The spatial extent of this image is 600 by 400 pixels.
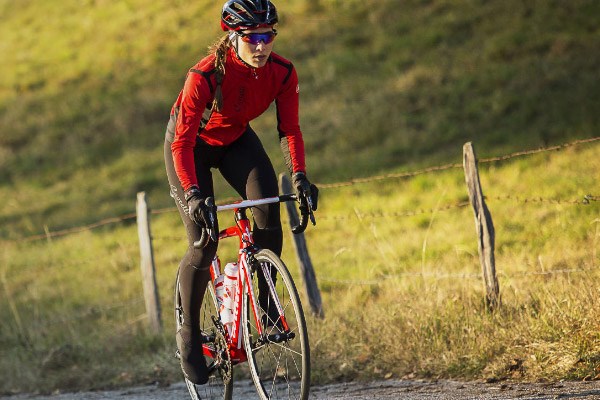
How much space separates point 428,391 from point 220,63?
2545 mm

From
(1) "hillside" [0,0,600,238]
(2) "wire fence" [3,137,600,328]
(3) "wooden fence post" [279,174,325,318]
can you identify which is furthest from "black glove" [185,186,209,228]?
(1) "hillside" [0,0,600,238]

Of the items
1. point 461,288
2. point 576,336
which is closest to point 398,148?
point 461,288

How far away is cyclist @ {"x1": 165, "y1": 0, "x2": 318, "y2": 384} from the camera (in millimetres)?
5590

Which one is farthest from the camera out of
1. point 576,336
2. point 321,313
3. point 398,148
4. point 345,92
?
point 345,92

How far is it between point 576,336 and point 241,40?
2.87 meters

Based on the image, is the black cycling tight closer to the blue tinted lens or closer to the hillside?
the blue tinted lens

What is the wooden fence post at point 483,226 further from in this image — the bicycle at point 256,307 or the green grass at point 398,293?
the bicycle at point 256,307

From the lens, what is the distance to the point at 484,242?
796 centimetres

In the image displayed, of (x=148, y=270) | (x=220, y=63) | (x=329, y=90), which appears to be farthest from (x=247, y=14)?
(x=329, y=90)

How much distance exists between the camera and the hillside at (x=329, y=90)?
737 inches

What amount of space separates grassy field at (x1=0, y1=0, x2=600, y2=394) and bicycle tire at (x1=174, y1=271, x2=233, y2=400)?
1.12m

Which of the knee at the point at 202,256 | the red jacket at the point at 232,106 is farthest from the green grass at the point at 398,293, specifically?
the red jacket at the point at 232,106

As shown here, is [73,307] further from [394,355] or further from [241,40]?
[241,40]

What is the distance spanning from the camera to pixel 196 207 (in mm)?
5465
